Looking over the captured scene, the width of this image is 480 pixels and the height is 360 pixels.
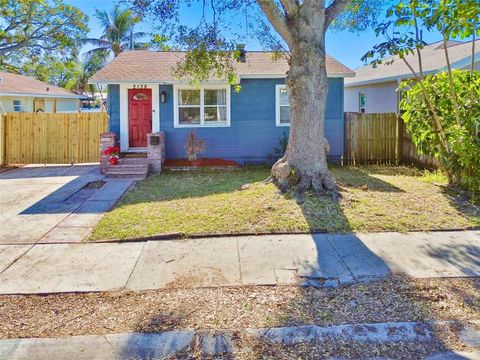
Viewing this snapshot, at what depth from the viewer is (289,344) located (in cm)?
370

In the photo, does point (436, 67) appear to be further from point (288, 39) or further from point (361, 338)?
point (361, 338)

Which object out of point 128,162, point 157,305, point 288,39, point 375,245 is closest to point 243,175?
point 128,162

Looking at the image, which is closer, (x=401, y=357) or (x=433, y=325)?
(x=401, y=357)

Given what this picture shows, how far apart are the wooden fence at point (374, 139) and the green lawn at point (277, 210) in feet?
15.4

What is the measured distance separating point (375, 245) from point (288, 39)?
4474 millimetres

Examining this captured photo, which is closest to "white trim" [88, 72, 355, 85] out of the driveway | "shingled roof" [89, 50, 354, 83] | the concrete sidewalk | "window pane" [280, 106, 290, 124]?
"shingled roof" [89, 50, 354, 83]

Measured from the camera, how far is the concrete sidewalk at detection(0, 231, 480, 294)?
498 cm

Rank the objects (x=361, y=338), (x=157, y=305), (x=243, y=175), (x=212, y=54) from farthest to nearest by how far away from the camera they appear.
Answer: (x=243, y=175) → (x=212, y=54) → (x=157, y=305) → (x=361, y=338)

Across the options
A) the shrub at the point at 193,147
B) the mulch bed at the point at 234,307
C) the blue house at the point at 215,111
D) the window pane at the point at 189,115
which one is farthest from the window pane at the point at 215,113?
the mulch bed at the point at 234,307

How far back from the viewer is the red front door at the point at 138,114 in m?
14.0

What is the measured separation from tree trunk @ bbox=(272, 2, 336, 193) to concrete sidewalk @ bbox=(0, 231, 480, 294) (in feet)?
7.54

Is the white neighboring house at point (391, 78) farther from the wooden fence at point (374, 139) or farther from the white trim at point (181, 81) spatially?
the white trim at point (181, 81)

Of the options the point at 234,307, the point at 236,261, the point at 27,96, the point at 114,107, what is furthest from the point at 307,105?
the point at 27,96

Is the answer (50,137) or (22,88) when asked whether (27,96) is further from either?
(50,137)
